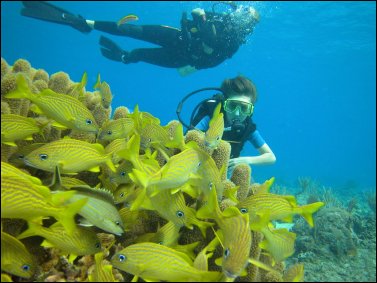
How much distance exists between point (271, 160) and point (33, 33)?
9630 centimetres

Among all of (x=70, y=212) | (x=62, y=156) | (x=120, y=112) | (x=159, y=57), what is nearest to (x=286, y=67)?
(x=159, y=57)

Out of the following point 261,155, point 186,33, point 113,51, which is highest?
point 186,33

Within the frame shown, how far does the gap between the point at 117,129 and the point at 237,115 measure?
11.6 ft

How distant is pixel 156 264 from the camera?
5.81 feet

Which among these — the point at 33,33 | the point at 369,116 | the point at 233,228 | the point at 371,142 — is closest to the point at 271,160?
the point at 233,228

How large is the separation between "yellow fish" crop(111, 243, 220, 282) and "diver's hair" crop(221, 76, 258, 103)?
4.71 m

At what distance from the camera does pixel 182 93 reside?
157500 millimetres

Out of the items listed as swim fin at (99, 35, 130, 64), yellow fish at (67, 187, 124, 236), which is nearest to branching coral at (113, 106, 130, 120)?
yellow fish at (67, 187, 124, 236)

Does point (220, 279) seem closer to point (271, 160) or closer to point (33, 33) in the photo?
point (271, 160)

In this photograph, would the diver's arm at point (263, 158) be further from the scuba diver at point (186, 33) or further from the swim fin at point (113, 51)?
the swim fin at point (113, 51)

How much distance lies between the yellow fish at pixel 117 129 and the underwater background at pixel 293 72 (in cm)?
422

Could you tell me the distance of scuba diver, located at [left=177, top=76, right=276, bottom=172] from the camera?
5.86 m

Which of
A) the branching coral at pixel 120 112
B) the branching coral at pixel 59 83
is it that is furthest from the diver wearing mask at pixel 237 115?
the branching coral at pixel 59 83

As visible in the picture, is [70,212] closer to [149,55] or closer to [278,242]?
[278,242]
